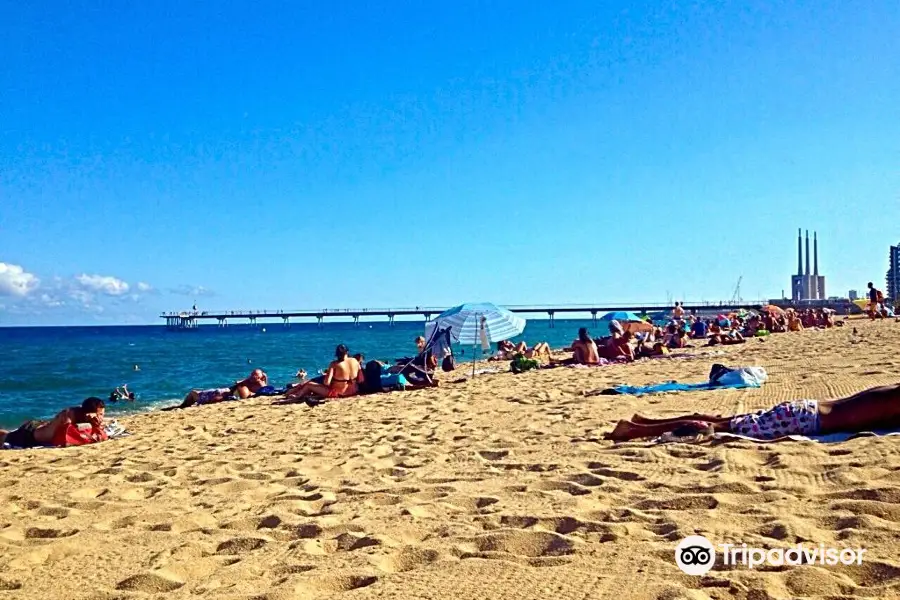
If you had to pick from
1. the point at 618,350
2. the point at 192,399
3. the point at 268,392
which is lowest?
the point at 192,399

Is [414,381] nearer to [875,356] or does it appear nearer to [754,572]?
[875,356]

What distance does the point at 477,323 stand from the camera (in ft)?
41.1

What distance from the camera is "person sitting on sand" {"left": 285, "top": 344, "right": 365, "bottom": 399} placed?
A: 1009 cm

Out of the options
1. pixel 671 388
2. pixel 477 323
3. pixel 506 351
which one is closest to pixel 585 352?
pixel 477 323

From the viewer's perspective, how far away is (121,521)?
3.50 meters

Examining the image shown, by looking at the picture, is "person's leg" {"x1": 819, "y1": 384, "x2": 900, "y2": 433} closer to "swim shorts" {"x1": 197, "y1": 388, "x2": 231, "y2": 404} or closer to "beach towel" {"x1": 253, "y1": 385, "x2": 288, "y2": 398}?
"beach towel" {"x1": 253, "y1": 385, "x2": 288, "y2": 398}

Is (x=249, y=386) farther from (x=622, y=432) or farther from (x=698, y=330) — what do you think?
(x=698, y=330)

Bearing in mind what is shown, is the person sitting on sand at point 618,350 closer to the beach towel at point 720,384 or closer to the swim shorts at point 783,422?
the beach towel at point 720,384

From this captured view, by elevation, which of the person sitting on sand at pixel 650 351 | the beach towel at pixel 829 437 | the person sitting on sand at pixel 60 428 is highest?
the beach towel at pixel 829 437

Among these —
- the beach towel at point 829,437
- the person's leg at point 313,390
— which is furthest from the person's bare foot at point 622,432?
the person's leg at point 313,390

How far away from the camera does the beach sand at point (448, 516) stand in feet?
7.54

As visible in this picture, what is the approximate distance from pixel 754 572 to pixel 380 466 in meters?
2.70

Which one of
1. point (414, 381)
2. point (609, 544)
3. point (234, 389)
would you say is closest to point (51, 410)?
point (234, 389)

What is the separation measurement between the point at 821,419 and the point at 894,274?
4520 centimetres
